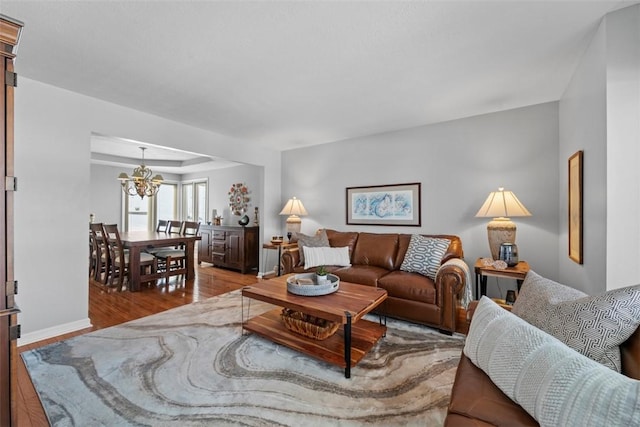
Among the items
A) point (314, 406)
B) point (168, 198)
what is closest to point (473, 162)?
point (314, 406)

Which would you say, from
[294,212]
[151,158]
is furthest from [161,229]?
[294,212]

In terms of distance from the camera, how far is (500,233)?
9.44 feet

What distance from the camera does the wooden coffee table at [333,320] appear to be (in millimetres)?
1940

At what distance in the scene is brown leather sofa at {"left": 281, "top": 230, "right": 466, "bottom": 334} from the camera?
2.62 m

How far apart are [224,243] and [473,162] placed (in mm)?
4566

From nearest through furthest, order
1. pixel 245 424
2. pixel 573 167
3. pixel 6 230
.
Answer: pixel 6 230 → pixel 245 424 → pixel 573 167

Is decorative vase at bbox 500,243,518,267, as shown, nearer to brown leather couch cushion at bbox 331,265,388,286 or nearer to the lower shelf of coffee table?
brown leather couch cushion at bbox 331,265,388,286

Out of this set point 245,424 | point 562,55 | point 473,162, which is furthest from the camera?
point 473,162

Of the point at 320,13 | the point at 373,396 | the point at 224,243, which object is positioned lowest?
the point at 373,396

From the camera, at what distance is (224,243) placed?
5539mm

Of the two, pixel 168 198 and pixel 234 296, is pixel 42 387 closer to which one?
pixel 234 296

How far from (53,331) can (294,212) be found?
3.14 metres

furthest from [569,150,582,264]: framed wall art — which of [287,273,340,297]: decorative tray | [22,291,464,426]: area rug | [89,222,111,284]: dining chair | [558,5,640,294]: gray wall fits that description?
[89,222,111,284]: dining chair

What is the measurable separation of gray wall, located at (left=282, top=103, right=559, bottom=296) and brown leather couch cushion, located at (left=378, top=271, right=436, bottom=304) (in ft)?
3.37
